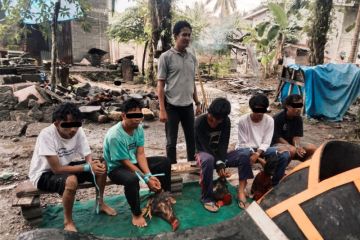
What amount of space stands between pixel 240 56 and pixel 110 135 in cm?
1964

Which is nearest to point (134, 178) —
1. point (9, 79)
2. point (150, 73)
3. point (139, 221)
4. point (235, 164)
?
point (139, 221)

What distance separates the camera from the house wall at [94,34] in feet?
56.0

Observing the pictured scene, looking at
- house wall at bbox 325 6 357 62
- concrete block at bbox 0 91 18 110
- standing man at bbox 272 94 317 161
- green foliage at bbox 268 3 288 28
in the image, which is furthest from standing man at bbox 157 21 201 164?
house wall at bbox 325 6 357 62

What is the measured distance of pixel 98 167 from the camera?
3.07m

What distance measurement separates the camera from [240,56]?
71.0ft

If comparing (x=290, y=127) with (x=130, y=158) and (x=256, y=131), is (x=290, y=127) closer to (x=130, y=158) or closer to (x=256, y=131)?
(x=256, y=131)

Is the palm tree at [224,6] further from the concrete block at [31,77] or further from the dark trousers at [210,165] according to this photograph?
the dark trousers at [210,165]

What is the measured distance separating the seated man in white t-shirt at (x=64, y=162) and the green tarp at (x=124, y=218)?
9.9 inches

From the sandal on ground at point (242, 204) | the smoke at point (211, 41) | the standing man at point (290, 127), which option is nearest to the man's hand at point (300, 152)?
the standing man at point (290, 127)

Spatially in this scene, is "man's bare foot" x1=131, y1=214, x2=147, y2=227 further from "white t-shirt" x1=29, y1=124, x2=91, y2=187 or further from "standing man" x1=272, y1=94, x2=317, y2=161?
"standing man" x1=272, y1=94, x2=317, y2=161

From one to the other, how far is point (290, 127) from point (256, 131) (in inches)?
22.3

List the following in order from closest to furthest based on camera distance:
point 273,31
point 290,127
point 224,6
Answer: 1. point 290,127
2. point 273,31
3. point 224,6

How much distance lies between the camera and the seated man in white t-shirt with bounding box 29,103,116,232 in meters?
2.89

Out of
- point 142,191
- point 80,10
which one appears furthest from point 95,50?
point 142,191
